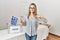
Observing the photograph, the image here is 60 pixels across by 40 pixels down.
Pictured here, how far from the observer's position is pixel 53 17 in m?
4.08

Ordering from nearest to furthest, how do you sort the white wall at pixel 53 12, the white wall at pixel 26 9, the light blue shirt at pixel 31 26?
the light blue shirt at pixel 31 26 → the white wall at pixel 26 9 → the white wall at pixel 53 12

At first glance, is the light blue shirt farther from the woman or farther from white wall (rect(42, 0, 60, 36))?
white wall (rect(42, 0, 60, 36))

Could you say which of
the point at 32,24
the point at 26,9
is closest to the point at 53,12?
the point at 26,9

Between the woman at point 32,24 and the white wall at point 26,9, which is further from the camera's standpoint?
the white wall at point 26,9

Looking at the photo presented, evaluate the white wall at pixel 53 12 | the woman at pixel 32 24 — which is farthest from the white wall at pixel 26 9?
the woman at pixel 32 24

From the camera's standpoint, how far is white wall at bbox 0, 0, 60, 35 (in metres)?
3.17

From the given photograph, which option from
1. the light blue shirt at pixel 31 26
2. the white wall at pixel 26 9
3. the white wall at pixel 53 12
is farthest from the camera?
the white wall at pixel 53 12

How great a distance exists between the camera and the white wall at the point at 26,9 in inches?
125

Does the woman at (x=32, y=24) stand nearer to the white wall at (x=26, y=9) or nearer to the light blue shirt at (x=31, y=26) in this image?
the light blue shirt at (x=31, y=26)

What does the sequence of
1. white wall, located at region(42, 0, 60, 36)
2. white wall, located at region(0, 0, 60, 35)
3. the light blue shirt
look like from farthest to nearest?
white wall, located at region(42, 0, 60, 36) → white wall, located at region(0, 0, 60, 35) → the light blue shirt

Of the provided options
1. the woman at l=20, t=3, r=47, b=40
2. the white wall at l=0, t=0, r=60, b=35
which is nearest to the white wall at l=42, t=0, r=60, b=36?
the white wall at l=0, t=0, r=60, b=35

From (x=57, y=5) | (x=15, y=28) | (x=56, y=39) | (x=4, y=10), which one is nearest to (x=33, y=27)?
(x=15, y=28)

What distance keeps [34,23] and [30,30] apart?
0.43 feet

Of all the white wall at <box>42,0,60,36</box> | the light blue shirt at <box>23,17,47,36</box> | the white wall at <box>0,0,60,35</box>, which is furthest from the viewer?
the white wall at <box>42,0,60,36</box>
